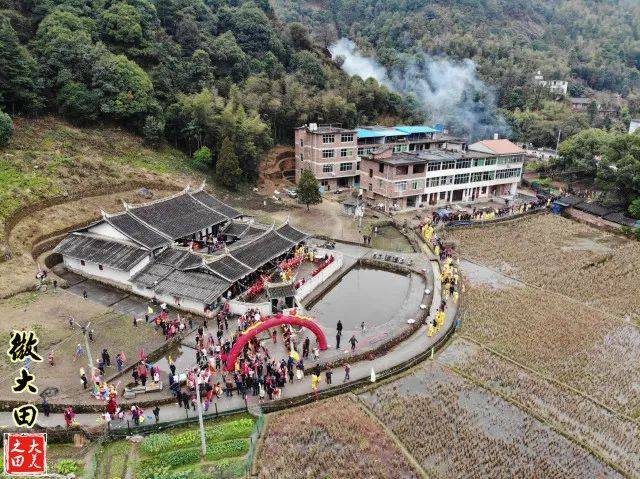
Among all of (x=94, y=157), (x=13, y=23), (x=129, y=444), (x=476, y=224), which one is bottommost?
(x=476, y=224)

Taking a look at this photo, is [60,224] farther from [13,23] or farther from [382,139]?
[382,139]

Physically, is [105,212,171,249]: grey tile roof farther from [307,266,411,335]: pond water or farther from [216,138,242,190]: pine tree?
[216,138,242,190]: pine tree

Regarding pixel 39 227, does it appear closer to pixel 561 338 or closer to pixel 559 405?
pixel 559 405

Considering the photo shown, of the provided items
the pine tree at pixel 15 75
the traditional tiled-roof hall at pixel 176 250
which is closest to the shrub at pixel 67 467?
the traditional tiled-roof hall at pixel 176 250

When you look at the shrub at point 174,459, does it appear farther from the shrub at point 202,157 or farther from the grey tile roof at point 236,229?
the shrub at point 202,157

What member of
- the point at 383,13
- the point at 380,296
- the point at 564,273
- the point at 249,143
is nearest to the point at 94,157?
the point at 249,143

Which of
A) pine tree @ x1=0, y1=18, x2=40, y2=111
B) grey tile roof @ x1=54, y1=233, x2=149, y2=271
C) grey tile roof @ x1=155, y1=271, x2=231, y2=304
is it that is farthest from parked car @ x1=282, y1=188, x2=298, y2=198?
pine tree @ x1=0, y1=18, x2=40, y2=111

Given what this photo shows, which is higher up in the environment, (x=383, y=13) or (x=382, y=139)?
(x=383, y=13)
